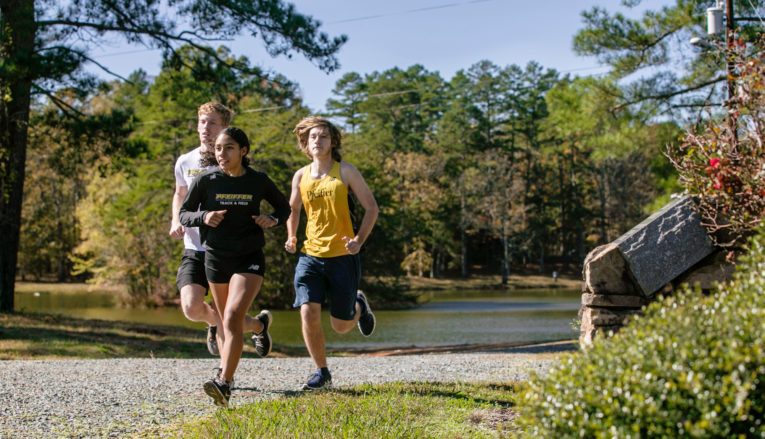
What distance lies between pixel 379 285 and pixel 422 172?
20751 millimetres

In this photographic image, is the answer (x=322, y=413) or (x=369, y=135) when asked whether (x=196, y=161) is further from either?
(x=369, y=135)

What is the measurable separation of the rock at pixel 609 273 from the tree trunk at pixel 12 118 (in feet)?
34.9

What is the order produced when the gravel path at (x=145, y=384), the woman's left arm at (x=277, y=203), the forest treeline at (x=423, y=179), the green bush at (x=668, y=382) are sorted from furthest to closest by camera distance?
1. the forest treeline at (x=423, y=179)
2. the woman's left arm at (x=277, y=203)
3. the gravel path at (x=145, y=384)
4. the green bush at (x=668, y=382)

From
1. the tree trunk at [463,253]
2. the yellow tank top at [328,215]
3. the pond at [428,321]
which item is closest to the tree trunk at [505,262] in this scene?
the tree trunk at [463,253]

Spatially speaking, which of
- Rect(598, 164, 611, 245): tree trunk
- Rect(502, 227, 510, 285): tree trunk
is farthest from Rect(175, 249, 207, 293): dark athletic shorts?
Rect(598, 164, 611, 245): tree trunk

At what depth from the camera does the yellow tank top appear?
5707mm

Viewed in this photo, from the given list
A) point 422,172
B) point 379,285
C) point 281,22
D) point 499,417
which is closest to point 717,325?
point 499,417

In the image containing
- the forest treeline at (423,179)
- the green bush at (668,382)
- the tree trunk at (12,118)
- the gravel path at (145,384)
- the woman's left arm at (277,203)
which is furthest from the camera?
the forest treeline at (423,179)

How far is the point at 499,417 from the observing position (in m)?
4.72

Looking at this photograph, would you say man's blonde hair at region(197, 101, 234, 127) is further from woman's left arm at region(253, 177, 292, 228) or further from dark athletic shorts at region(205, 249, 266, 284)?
dark athletic shorts at region(205, 249, 266, 284)

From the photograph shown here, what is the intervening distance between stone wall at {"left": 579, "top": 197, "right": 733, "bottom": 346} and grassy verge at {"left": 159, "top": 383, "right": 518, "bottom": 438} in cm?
85

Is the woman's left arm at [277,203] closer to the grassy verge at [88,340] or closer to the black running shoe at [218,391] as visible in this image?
the black running shoe at [218,391]

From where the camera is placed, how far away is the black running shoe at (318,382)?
19.0ft

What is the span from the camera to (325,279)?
581 centimetres
